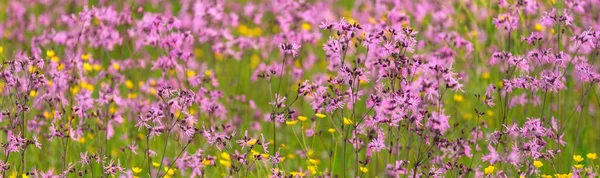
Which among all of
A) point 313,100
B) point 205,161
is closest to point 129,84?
point 313,100

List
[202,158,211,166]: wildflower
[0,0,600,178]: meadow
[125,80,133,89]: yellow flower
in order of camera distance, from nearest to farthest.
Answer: [0,0,600,178]: meadow
[202,158,211,166]: wildflower
[125,80,133,89]: yellow flower

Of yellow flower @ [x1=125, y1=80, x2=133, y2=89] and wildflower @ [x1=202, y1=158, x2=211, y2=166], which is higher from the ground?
yellow flower @ [x1=125, y1=80, x2=133, y2=89]

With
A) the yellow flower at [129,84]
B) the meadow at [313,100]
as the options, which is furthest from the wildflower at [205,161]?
the yellow flower at [129,84]

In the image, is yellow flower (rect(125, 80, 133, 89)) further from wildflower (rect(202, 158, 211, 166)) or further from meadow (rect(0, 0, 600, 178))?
wildflower (rect(202, 158, 211, 166))

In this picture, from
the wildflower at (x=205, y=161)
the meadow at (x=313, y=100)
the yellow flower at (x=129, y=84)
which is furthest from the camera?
the yellow flower at (x=129, y=84)

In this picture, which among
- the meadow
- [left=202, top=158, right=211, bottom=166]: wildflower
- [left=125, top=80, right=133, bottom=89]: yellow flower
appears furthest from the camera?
[left=125, top=80, right=133, bottom=89]: yellow flower

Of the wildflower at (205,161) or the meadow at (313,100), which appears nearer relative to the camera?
the meadow at (313,100)

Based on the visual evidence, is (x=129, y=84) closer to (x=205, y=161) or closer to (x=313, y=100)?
(x=313, y=100)

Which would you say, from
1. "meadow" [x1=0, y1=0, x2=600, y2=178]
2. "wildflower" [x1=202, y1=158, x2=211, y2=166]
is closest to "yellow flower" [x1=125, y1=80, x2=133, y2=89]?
"meadow" [x1=0, y1=0, x2=600, y2=178]

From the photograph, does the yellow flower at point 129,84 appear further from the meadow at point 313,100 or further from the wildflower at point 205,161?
the wildflower at point 205,161

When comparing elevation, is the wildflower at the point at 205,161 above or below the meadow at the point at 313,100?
below
